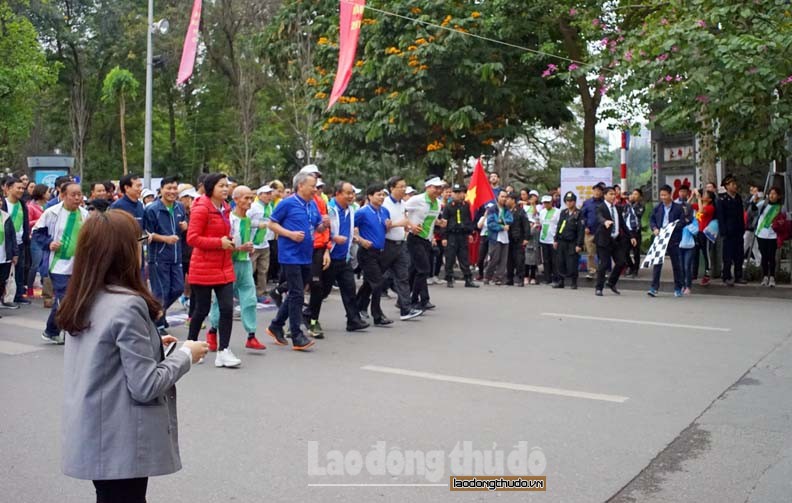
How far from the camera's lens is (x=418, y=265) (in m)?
13.0

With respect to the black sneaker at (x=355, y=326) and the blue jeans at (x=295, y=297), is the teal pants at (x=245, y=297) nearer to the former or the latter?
the blue jeans at (x=295, y=297)

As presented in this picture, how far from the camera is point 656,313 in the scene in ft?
42.1

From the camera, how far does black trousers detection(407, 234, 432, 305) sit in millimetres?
12992

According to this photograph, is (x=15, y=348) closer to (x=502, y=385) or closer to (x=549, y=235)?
(x=502, y=385)

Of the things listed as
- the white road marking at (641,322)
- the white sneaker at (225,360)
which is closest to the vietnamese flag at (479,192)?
the white road marking at (641,322)

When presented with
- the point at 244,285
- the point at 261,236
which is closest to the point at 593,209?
the point at 261,236

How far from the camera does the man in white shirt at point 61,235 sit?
9.70m

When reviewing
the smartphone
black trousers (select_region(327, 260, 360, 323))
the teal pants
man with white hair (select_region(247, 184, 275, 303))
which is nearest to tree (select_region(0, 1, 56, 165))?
man with white hair (select_region(247, 184, 275, 303))

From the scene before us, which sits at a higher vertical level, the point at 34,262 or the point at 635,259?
the point at 34,262

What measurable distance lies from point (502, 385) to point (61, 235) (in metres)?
5.07

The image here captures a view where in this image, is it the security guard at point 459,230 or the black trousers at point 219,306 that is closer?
the black trousers at point 219,306

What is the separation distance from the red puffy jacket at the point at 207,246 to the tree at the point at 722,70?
856 cm

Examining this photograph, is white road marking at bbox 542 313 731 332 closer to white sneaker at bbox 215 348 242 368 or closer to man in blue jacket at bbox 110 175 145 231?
white sneaker at bbox 215 348 242 368

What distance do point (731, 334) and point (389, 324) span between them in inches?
165
